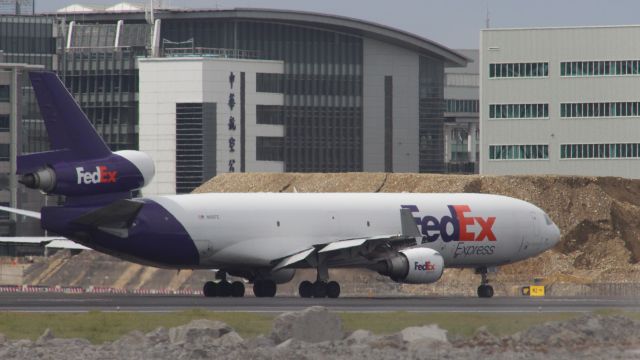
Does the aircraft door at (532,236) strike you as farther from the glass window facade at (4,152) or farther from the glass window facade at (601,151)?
the glass window facade at (4,152)

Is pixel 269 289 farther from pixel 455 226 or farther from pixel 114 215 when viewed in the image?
pixel 455 226

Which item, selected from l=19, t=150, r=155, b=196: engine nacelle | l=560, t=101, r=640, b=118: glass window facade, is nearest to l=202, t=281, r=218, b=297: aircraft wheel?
l=19, t=150, r=155, b=196: engine nacelle

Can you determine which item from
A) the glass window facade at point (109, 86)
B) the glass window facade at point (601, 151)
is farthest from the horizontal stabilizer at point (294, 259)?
the glass window facade at point (109, 86)

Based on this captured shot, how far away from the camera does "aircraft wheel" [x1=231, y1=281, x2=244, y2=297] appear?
65938 mm

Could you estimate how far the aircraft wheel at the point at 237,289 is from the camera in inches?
2596

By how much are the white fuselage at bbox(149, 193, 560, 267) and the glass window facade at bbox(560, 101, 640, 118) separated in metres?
61.6

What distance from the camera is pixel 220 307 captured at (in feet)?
171

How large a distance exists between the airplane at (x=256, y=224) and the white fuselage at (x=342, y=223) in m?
0.04

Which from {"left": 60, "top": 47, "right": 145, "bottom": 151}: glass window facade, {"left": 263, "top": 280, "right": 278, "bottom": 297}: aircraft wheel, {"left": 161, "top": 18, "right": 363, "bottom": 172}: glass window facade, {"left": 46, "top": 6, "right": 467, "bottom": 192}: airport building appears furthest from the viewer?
{"left": 60, "top": 47, "right": 145, "bottom": 151}: glass window facade

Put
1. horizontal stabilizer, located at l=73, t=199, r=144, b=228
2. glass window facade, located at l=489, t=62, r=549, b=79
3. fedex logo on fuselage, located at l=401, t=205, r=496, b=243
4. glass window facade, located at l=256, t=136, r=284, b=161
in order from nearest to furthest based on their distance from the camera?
horizontal stabilizer, located at l=73, t=199, r=144, b=228 < fedex logo on fuselage, located at l=401, t=205, r=496, b=243 < glass window facade, located at l=489, t=62, r=549, b=79 < glass window facade, located at l=256, t=136, r=284, b=161

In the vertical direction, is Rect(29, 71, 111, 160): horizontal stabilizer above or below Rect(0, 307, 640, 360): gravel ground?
above

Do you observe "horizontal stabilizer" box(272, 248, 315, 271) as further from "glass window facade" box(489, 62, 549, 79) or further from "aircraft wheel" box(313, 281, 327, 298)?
"glass window facade" box(489, 62, 549, 79)

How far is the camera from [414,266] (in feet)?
208

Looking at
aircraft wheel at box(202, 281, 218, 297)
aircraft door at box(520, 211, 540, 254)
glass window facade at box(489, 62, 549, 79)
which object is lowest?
aircraft wheel at box(202, 281, 218, 297)
